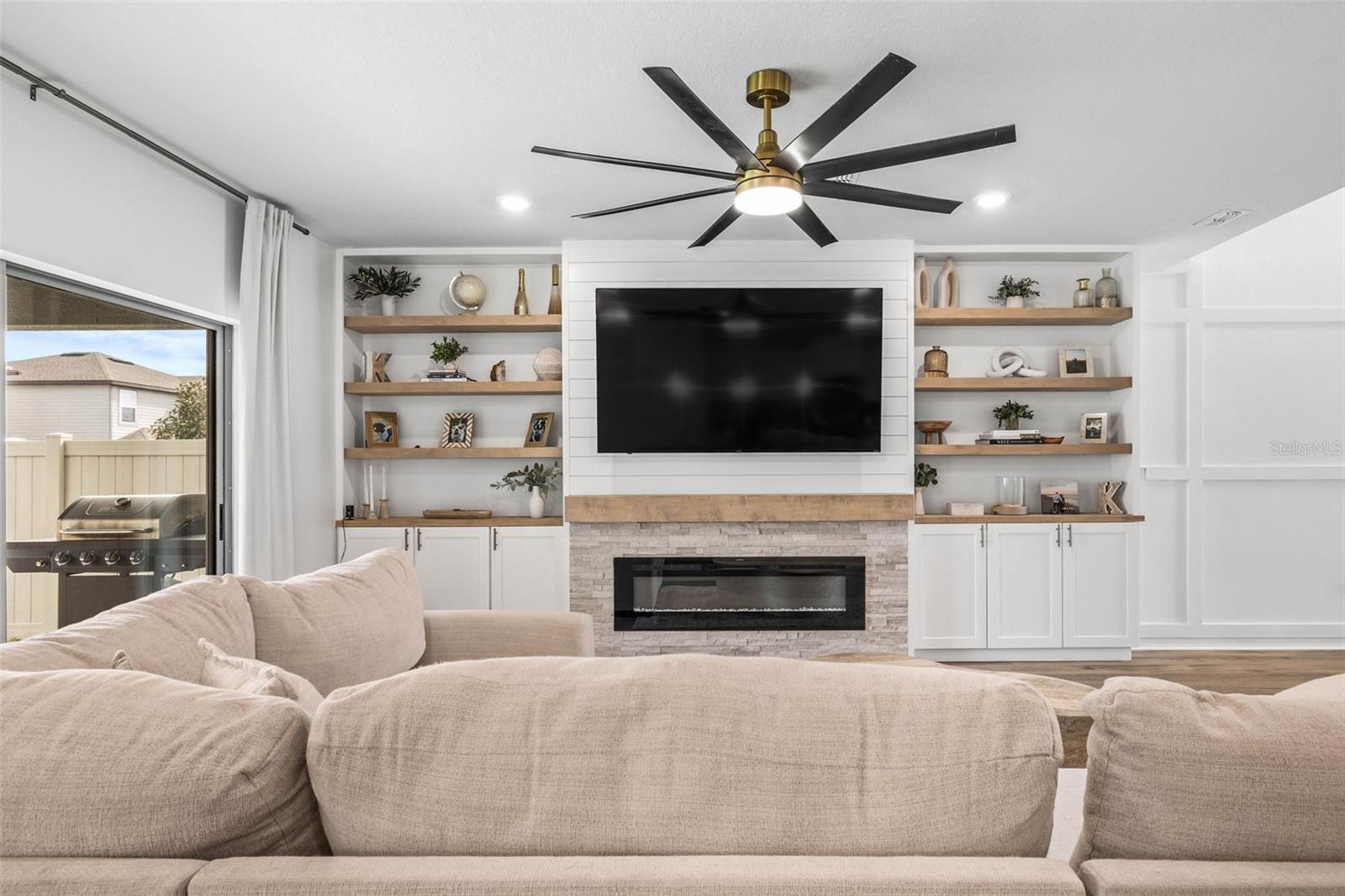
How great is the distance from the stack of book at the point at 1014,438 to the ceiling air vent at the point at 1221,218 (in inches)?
52.9

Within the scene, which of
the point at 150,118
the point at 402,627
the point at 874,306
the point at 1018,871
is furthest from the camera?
the point at 874,306

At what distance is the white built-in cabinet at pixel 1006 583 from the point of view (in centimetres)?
440

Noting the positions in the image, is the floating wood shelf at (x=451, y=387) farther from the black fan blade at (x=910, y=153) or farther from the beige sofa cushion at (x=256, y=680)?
the beige sofa cushion at (x=256, y=680)

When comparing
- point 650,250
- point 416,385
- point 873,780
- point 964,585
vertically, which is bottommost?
point 964,585

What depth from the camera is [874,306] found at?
4344mm

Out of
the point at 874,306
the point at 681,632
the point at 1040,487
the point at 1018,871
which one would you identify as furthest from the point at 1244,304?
the point at 1018,871

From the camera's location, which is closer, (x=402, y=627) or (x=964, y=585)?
(x=402, y=627)

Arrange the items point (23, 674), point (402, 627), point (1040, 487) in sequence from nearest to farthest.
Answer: point (23, 674) → point (402, 627) → point (1040, 487)

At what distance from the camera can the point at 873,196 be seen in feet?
9.00

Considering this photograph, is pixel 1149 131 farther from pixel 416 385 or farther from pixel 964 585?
pixel 416 385

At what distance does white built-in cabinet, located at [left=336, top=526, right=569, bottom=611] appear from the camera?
173 inches

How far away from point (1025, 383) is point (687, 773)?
422cm

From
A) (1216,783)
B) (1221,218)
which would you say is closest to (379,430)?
(1216,783)

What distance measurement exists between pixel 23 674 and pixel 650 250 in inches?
149
